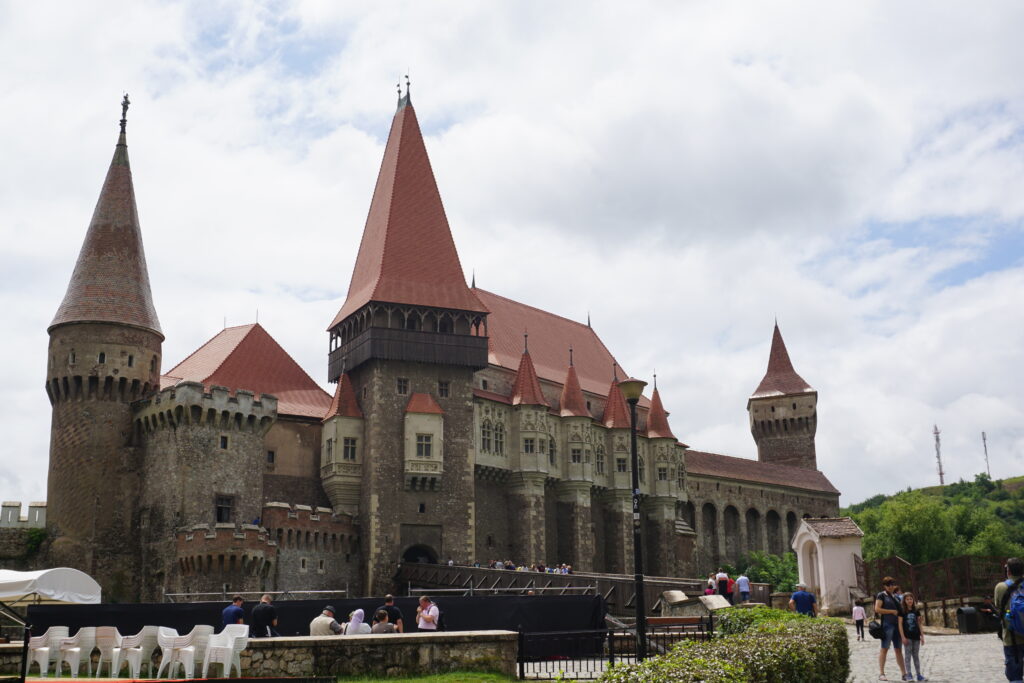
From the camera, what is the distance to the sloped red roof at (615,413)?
61.2 meters

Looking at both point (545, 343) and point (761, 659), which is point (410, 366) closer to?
point (545, 343)

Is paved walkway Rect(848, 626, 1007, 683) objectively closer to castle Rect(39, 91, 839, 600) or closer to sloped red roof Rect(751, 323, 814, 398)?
castle Rect(39, 91, 839, 600)

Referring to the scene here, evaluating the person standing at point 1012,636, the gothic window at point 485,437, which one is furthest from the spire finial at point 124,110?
the person standing at point 1012,636

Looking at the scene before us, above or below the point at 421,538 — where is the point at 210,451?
above

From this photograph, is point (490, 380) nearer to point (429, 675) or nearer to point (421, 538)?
point (421, 538)

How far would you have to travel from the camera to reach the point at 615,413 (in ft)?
202

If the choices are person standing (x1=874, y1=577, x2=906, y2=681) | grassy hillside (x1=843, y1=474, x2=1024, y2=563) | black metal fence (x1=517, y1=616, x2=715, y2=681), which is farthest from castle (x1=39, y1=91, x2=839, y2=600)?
person standing (x1=874, y1=577, x2=906, y2=681)

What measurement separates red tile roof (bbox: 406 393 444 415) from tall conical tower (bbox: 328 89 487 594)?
0.18ft

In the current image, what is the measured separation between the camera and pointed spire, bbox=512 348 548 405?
55188 millimetres

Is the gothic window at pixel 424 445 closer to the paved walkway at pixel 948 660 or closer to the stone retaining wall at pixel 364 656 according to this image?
the paved walkway at pixel 948 660

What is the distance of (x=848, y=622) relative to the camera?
2939 centimetres

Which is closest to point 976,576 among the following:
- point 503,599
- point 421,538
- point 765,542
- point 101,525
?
point 503,599

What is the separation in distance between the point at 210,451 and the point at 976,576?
93.8 feet

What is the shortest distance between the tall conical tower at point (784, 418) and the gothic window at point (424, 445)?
4413 centimetres
